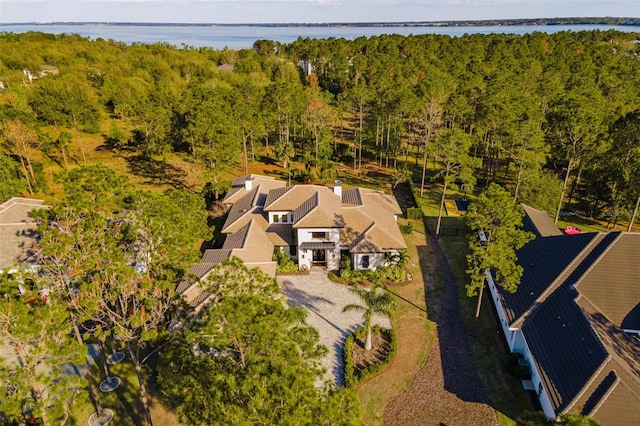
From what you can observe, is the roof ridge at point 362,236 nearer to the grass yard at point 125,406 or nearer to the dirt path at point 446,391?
the dirt path at point 446,391

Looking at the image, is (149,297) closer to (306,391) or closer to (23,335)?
(23,335)

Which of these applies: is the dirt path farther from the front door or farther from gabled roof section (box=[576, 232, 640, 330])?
the front door

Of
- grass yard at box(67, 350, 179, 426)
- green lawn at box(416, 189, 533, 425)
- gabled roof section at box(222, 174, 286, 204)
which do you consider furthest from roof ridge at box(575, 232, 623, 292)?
gabled roof section at box(222, 174, 286, 204)

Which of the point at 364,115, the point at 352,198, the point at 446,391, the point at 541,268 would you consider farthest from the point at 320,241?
the point at 364,115

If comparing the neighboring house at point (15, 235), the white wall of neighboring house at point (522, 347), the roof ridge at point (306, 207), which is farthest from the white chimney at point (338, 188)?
the neighboring house at point (15, 235)

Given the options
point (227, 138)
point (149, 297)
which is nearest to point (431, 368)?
point (149, 297)

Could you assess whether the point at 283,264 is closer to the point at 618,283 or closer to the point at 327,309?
the point at 327,309
